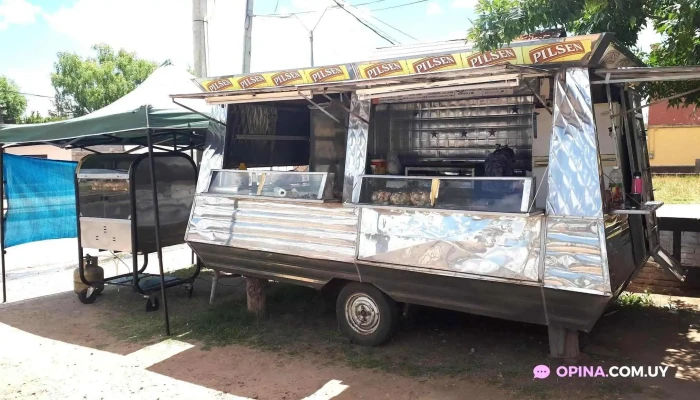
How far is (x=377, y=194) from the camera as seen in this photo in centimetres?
499

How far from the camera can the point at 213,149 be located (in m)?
6.35

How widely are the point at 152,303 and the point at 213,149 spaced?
210 centimetres

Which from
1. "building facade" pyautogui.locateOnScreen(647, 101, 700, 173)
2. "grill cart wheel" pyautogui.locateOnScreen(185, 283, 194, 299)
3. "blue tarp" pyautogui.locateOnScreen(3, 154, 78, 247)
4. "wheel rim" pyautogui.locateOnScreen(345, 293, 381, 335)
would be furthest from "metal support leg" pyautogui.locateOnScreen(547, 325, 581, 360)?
"building facade" pyautogui.locateOnScreen(647, 101, 700, 173)

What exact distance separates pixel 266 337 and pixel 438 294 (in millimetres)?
2003

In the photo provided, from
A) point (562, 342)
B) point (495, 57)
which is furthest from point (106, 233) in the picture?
point (562, 342)

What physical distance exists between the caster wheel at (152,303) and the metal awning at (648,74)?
17.9 feet

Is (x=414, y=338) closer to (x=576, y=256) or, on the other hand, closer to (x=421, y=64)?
(x=576, y=256)

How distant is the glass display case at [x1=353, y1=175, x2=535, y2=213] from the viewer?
4219 millimetres

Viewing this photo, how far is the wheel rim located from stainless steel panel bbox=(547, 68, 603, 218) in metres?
1.88

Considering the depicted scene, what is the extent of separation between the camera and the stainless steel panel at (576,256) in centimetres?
383

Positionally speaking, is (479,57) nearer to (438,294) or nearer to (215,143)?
(438,294)

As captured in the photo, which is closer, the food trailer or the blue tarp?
the food trailer

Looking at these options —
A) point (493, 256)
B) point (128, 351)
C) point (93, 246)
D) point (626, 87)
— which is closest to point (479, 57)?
point (626, 87)

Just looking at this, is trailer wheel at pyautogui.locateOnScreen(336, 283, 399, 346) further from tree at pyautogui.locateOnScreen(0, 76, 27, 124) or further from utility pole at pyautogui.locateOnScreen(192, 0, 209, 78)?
tree at pyautogui.locateOnScreen(0, 76, 27, 124)
